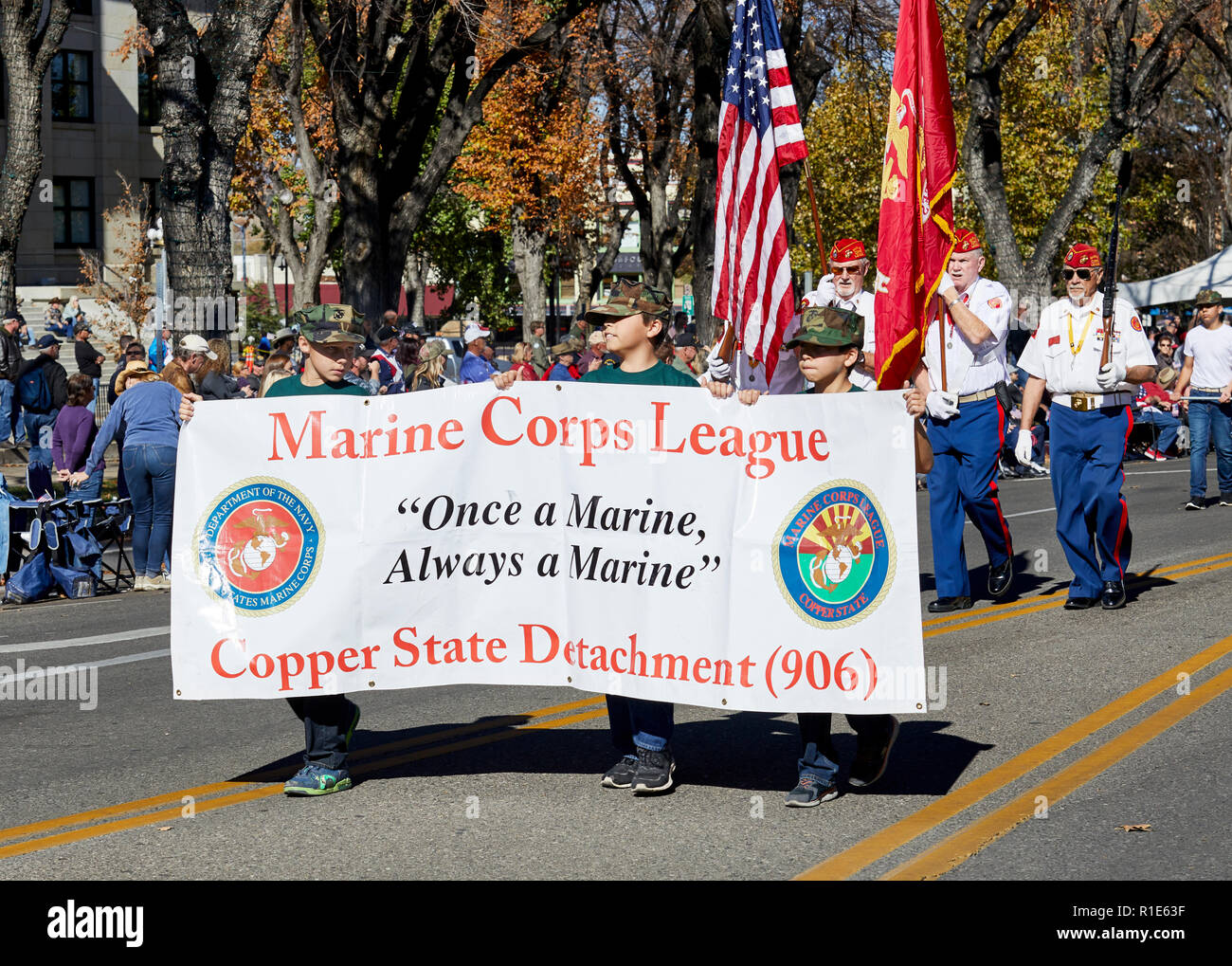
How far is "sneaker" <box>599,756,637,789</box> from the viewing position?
6.30 metres

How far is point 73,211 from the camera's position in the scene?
55.3 m

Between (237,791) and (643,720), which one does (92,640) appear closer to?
(237,791)

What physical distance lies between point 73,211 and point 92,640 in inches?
1919

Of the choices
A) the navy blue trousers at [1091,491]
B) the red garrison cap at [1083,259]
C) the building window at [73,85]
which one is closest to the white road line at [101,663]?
the navy blue trousers at [1091,491]

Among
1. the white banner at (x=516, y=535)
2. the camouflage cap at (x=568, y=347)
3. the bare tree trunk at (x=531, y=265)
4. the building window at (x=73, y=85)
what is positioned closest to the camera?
the white banner at (x=516, y=535)

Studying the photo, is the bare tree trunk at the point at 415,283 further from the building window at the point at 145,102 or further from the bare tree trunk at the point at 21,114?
the bare tree trunk at the point at 21,114

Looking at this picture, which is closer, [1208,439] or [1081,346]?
[1081,346]

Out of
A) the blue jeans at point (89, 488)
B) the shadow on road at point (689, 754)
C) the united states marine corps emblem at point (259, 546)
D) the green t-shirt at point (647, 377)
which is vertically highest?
the green t-shirt at point (647, 377)

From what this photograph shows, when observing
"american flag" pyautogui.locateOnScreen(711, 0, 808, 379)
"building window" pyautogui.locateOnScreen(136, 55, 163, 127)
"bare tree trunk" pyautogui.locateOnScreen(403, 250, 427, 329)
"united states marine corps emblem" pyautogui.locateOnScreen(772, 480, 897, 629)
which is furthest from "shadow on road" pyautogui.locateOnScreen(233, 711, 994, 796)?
"bare tree trunk" pyautogui.locateOnScreen(403, 250, 427, 329)

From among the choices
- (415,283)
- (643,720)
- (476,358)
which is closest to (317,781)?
(643,720)

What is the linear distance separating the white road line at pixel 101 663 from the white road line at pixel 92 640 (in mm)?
558

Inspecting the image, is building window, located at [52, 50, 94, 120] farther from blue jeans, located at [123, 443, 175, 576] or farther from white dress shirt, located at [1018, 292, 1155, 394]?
white dress shirt, located at [1018, 292, 1155, 394]

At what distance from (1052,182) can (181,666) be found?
4755cm

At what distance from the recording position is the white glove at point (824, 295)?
1059cm
